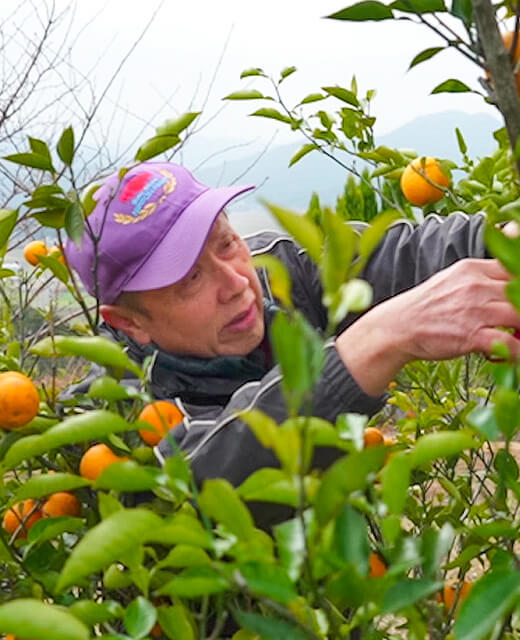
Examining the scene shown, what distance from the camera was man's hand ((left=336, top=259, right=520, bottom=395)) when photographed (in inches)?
30.8

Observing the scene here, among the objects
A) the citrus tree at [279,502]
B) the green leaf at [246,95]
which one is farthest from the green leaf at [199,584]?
the green leaf at [246,95]

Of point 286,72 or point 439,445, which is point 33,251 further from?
point 439,445

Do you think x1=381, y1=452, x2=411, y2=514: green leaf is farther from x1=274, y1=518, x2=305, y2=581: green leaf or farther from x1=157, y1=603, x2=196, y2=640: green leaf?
x1=157, y1=603, x2=196, y2=640: green leaf

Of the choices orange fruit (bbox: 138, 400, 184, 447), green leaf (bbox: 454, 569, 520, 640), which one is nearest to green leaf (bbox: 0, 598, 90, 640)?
green leaf (bbox: 454, 569, 520, 640)

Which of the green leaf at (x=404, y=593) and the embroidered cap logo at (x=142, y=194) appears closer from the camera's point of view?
the green leaf at (x=404, y=593)

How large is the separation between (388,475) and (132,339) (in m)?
0.91

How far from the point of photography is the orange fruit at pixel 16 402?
2.93 feet

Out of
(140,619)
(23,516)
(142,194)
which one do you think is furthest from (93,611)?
(142,194)

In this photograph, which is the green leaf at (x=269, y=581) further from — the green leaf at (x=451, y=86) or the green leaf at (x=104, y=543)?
the green leaf at (x=451, y=86)

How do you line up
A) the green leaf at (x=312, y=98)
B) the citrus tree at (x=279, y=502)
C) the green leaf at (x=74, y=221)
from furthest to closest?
the green leaf at (x=312, y=98)
the green leaf at (x=74, y=221)
the citrus tree at (x=279, y=502)

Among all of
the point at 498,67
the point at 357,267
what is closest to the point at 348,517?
the point at 357,267

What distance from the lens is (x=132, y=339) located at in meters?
1.37

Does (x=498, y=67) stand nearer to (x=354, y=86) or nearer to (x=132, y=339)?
(x=132, y=339)

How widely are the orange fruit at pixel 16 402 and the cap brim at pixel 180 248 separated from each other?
313 mm
